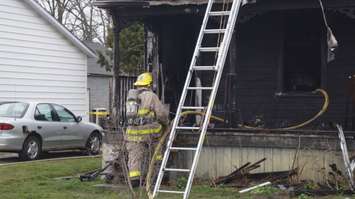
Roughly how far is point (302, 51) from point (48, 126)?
6460 millimetres

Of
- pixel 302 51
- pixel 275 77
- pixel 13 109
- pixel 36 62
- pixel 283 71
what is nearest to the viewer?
pixel 302 51

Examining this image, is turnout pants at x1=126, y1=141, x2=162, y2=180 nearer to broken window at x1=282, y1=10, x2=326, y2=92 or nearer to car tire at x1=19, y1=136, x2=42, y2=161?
broken window at x1=282, y1=10, x2=326, y2=92

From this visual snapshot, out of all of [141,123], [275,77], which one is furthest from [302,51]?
[141,123]

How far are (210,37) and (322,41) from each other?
2526 millimetres

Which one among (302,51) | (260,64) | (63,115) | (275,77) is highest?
(302,51)

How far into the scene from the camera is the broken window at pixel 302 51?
46.1 feet

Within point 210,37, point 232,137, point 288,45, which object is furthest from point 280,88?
point 232,137

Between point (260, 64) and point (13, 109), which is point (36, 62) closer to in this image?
point (13, 109)

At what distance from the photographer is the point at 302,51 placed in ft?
46.8

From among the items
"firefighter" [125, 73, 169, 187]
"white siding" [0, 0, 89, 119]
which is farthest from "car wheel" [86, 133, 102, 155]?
"firefighter" [125, 73, 169, 187]

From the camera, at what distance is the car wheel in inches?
690

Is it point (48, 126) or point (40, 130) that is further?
point (48, 126)

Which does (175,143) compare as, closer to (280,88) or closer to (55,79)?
(280,88)

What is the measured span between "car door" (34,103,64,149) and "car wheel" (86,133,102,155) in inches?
45.2
